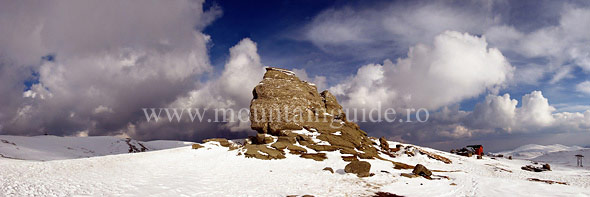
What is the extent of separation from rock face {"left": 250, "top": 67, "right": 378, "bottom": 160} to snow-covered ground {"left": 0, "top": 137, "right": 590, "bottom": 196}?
23.5ft

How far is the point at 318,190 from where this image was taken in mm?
16922

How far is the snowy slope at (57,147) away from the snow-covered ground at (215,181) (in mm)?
34294

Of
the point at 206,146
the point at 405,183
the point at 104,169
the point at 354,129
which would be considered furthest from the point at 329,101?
the point at 104,169

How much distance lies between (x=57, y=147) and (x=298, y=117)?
197ft

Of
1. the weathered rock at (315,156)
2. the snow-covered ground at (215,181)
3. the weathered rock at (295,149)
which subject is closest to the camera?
the snow-covered ground at (215,181)

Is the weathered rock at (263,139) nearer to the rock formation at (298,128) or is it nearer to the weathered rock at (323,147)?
the rock formation at (298,128)

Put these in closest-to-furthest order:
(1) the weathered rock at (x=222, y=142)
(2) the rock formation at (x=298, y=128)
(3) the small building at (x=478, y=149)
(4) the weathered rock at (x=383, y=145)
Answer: (2) the rock formation at (x=298, y=128) < (1) the weathered rock at (x=222, y=142) < (4) the weathered rock at (x=383, y=145) < (3) the small building at (x=478, y=149)

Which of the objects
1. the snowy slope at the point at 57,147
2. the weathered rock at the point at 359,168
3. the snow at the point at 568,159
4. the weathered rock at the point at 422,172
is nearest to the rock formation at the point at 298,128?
the weathered rock at the point at 422,172

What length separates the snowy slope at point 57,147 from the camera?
44.7 m

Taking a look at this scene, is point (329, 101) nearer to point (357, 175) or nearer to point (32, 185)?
point (357, 175)

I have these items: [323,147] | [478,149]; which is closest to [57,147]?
[323,147]

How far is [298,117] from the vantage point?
37781mm

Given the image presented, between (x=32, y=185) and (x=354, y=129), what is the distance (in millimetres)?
36904

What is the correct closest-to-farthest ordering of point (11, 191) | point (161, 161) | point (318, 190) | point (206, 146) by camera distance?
point (11, 191)
point (318, 190)
point (161, 161)
point (206, 146)
